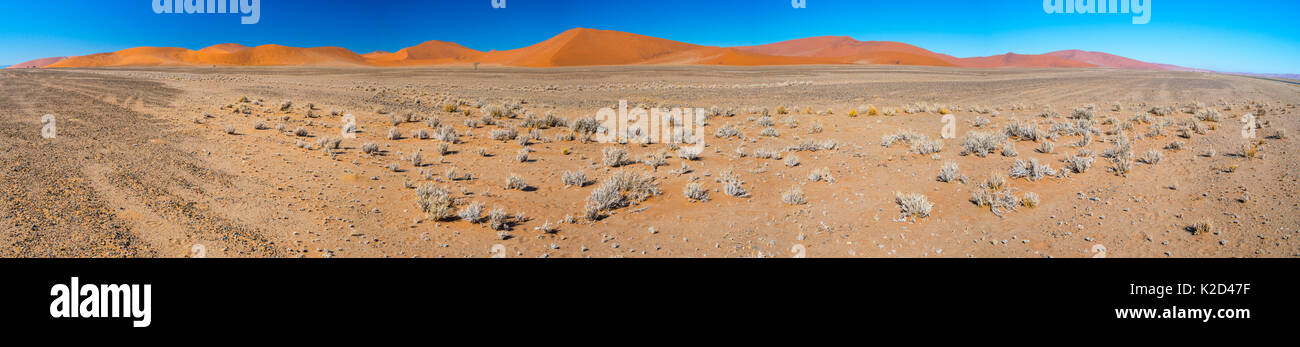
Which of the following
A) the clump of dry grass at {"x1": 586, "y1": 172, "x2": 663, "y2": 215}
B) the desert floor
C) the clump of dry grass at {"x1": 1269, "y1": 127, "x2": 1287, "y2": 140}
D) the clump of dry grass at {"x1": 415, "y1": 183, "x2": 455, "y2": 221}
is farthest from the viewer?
the clump of dry grass at {"x1": 1269, "y1": 127, "x2": 1287, "y2": 140}

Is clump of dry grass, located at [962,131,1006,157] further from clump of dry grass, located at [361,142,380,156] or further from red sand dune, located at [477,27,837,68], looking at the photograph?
red sand dune, located at [477,27,837,68]

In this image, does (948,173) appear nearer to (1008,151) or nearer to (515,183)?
(1008,151)

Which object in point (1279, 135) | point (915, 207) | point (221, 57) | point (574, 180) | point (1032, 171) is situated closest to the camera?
point (915, 207)

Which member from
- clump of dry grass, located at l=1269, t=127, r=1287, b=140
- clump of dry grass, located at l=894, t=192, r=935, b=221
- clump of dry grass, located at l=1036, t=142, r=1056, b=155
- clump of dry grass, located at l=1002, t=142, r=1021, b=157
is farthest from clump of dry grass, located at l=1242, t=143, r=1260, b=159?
clump of dry grass, located at l=894, t=192, r=935, b=221

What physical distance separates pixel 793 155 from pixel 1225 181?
5.95 m

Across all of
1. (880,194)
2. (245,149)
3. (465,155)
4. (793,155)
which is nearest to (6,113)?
(245,149)

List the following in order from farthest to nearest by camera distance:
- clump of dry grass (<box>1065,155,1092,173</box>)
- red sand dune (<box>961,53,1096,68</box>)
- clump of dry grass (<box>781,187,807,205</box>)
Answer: red sand dune (<box>961,53,1096,68</box>), clump of dry grass (<box>1065,155,1092,173</box>), clump of dry grass (<box>781,187,807,205</box>)

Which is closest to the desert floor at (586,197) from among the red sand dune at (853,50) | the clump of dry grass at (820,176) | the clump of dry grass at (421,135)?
the clump of dry grass at (820,176)

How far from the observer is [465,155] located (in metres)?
10.4

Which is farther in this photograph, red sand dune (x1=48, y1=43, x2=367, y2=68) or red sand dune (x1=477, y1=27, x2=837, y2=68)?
red sand dune (x1=48, y1=43, x2=367, y2=68)

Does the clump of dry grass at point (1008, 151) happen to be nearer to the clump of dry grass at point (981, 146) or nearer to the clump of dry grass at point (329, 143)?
the clump of dry grass at point (981, 146)

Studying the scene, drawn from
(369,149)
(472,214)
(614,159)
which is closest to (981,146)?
(614,159)
